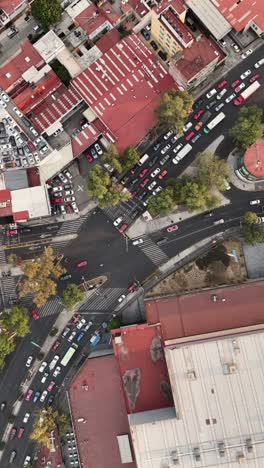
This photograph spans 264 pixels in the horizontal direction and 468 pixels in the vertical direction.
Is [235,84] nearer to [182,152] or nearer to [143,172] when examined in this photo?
[182,152]

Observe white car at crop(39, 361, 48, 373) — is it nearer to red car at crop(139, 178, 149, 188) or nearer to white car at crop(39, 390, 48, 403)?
white car at crop(39, 390, 48, 403)

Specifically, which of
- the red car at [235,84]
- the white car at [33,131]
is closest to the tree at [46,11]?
the white car at [33,131]

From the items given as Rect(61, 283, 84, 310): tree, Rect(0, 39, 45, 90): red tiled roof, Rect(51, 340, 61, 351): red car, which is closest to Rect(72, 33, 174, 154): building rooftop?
Rect(0, 39, 45, 90): red tiled roof

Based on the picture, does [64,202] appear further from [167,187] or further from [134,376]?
[134,376]

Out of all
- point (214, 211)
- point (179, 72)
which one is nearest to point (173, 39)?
point (179, 72)

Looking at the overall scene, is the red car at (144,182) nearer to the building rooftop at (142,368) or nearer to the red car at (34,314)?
the building rooftop at (142,368)
